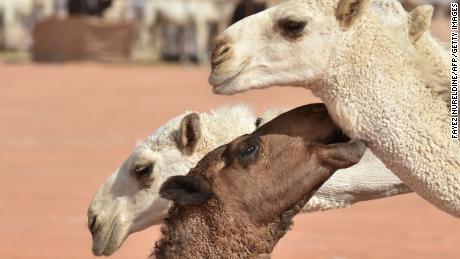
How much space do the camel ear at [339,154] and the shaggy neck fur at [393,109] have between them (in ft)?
0.67

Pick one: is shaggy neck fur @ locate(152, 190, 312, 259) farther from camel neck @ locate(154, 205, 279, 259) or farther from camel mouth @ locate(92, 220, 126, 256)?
camel mouth @ locate(92, 220, 126, 256)

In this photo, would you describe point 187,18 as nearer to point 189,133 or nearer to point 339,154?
point 189,133

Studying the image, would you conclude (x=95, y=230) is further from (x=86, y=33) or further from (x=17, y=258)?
(x=86, y=33)

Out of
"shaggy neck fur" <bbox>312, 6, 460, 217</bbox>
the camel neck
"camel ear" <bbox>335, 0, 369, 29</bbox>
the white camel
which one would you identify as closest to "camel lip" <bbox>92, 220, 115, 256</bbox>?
the camel neck

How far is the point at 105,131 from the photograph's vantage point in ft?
81.5

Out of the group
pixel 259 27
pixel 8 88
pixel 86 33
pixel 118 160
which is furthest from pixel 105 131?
pixel 259 27

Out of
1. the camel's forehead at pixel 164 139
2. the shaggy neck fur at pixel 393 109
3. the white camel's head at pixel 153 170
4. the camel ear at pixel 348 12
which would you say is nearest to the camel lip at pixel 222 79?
the shaggy neck fur at pixel 393 109

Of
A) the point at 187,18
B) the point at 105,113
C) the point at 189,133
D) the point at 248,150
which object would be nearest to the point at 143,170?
the point at 189,133

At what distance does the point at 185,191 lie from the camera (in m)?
5.89

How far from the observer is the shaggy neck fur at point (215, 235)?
584 cm

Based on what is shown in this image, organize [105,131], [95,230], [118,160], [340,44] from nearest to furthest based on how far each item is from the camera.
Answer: [340,44]
[95,230]
[118,160]
[105,131]

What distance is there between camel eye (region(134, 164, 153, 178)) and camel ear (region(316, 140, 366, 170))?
8.57ft

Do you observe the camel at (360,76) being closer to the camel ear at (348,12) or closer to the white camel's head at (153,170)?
the camel ear at (348,12)

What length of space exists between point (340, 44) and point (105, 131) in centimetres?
1886
